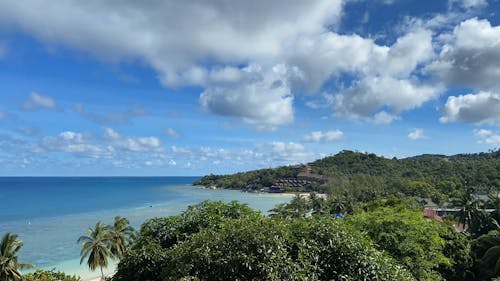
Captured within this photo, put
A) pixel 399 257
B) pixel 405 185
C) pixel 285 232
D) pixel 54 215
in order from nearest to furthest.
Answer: pixel 285 232, pixel 399 257, pixel 54 215, pixel 405 185

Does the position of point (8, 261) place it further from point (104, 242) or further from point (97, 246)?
point (104, 242)

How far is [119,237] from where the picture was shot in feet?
113

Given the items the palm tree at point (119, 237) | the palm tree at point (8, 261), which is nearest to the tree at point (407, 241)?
the palm tree at point (8, 261)

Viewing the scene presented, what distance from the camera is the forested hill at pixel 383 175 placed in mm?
99562

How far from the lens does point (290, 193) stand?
6373 inches

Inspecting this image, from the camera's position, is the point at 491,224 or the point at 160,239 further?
the point at 491,224

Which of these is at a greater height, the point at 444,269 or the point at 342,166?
the point at 342,166

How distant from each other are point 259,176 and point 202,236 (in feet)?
596

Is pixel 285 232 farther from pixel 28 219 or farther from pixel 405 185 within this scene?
pixel 405 185

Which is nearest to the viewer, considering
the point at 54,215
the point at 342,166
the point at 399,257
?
the point at 399,257

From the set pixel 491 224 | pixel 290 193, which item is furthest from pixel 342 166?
pixel 491 224

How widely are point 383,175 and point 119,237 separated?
12504 cm

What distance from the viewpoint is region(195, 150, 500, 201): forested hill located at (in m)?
99.6

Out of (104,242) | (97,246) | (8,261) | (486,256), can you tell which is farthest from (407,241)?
(104,242)
